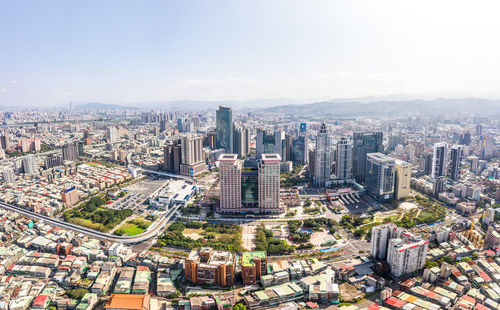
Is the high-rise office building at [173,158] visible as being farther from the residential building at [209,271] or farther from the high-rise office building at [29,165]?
the residential building at [209,271]

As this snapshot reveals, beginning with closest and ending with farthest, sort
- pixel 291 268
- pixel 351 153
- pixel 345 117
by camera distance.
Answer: pixel 291 268, pixel 351 153, pixel 345 117

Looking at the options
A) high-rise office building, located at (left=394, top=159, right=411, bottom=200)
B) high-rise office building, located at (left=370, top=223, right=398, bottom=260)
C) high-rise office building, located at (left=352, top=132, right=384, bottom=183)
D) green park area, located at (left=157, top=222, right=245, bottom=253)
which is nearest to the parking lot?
green park area, located at (left=157, top=222, right=245, bottom=253)

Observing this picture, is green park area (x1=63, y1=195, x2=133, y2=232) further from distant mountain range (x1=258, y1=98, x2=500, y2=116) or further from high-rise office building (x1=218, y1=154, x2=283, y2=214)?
distant mountain range (x1=258, y1=98, x2=500, y2=116)

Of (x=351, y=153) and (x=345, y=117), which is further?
(x=345, y=117)

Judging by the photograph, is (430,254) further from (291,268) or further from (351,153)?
(351,153)

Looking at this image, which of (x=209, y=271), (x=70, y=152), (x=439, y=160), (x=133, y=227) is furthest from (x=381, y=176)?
(x=70, y=152)

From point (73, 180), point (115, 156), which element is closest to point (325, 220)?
point (73, 180)

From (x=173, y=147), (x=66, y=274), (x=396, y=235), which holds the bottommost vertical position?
(x=66, y=274)

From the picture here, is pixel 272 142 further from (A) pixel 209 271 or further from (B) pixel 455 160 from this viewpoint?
(A) pixel 209 271
